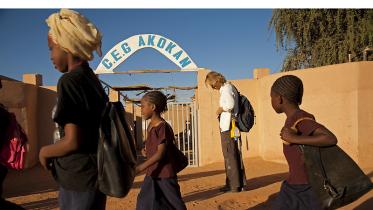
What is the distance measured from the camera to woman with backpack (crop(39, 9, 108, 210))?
1.79m

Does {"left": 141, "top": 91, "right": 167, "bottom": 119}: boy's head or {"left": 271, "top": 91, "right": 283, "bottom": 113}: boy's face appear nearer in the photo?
{"left": 271, "top": 91, "right": 283, "bottom": 113}: boy's face

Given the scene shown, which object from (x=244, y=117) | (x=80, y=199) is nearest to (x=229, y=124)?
(x=244, y=117)

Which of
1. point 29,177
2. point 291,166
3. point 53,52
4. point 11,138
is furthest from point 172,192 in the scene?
point 29,177

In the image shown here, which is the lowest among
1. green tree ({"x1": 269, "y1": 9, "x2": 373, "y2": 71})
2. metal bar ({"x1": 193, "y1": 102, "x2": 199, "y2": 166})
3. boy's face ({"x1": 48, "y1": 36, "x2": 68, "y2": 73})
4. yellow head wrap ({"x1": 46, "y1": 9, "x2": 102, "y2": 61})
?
metal bar ({"x1": 193, "y1": 102, "x2": 199, "y2": 166})

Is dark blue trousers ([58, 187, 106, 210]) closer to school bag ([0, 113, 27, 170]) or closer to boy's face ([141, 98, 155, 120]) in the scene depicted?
school bag ([0, 113, 27, 170])

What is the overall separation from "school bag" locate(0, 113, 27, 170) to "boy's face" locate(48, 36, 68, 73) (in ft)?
2.43

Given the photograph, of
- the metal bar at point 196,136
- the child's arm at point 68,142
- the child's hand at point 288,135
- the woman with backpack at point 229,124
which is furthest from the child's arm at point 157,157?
the metal bar at point 196,136

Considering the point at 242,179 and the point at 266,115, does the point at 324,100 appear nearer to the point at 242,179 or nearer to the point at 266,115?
the point at 266,115

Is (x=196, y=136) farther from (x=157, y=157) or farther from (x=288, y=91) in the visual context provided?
(x=288, y=91)

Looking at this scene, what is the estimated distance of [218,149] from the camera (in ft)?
33.5

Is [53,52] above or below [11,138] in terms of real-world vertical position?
above

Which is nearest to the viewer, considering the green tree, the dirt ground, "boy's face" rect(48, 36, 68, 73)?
"boy's face" rect(48, 36, 68, 73)

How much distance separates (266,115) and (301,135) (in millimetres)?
7909

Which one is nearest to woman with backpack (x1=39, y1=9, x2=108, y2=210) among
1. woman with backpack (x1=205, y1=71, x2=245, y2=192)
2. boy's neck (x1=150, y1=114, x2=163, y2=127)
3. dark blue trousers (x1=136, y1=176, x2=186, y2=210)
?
dark blue trousers (x1=136, y1=176, x2=186, y2=210)
